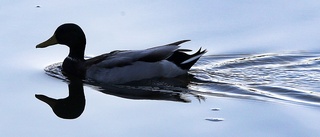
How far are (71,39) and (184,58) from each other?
5.15 feet

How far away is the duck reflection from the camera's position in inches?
425

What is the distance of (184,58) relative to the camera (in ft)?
40.0

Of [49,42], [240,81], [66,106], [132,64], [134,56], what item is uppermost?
[49,42]

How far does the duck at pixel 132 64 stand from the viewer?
11938mm

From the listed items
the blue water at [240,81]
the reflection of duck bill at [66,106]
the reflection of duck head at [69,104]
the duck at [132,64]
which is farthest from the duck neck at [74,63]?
the reflection of duck bill at [66,106]

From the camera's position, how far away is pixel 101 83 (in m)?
11.9

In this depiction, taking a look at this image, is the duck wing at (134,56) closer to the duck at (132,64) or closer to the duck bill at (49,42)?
the duck at (132,64)

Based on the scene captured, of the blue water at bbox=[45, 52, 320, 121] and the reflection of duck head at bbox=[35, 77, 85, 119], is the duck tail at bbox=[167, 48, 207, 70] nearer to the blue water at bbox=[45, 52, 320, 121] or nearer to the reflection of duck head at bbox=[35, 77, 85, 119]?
the blue water at bbox=[45, 52, 320, 121]

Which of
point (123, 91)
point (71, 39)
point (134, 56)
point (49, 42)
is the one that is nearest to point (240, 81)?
point (134, 56)

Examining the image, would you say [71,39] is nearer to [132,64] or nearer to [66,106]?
[132,64]

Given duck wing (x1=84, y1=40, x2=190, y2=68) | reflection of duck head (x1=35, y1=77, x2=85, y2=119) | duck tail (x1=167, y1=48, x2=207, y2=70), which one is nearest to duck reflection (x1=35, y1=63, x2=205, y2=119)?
reflection of duck head (x1=35, y1=77, x2=85, y2=119)

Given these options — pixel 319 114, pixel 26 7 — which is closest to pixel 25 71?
pixel 26 7

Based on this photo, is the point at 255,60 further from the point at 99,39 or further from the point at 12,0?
the point at 12,0

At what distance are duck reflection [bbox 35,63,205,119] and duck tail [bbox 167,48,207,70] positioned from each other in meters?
0.17
